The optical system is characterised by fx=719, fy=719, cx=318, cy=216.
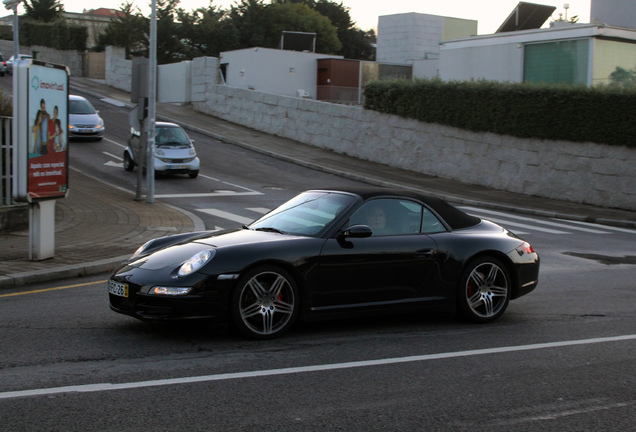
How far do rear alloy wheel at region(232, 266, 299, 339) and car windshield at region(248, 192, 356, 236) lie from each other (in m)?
0.63

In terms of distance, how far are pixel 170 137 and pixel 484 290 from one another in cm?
1818

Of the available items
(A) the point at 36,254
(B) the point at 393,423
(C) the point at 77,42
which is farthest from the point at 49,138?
(C) the point at 77,42

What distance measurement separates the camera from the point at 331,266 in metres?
6.61

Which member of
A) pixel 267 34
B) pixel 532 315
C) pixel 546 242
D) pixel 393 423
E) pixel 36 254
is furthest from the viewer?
pixel 267 34

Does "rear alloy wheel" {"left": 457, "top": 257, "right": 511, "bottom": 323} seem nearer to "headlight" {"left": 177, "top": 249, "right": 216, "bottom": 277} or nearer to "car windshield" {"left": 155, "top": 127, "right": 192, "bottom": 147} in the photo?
"headlight" {"left": 177, "top": 249, "right": 216, "bottom": 277}

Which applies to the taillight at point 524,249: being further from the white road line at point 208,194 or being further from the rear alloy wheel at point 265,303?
the white road line at point 208,194

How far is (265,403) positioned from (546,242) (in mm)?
10958

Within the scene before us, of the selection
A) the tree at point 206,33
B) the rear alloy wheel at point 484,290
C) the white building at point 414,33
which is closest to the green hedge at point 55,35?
the tree at point 206,33

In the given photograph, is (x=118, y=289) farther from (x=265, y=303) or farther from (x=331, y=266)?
(x=331, y=266)

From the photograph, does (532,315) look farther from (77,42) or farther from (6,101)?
(77,42)

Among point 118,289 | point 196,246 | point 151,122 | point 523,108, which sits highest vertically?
point 523,108

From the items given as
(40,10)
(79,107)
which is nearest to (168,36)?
(40,10)

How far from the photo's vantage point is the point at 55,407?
459cm

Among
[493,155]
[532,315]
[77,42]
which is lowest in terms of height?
[532,315]
